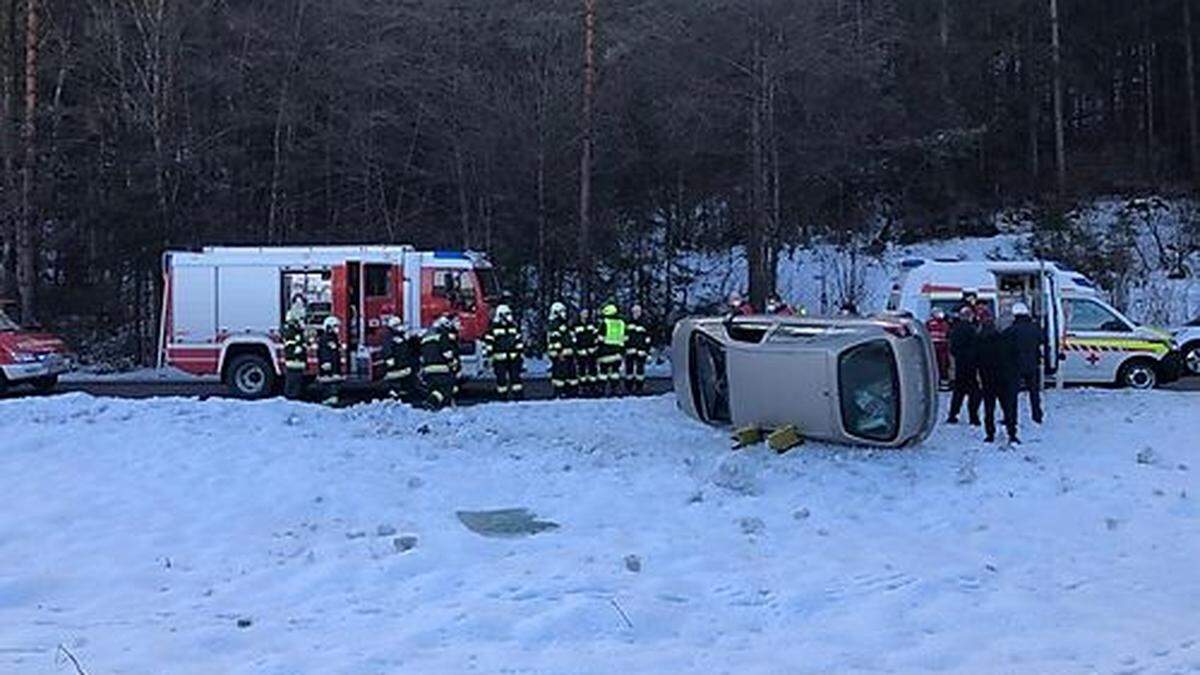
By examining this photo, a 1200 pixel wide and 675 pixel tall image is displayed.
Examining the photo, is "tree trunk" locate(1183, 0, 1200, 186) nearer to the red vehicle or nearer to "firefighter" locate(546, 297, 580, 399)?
"firefighter" locate(546, 297, 580, 399)

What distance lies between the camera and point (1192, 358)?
27125 mm

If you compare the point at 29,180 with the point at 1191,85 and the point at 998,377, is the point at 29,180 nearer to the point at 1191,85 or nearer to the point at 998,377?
the point at 998,377

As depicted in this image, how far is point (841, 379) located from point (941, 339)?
9031 millimetres

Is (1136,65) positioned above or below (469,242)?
above

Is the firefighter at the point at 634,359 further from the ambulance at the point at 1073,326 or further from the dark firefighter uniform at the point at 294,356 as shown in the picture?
the dark firefighter uniform at the point at 294,356

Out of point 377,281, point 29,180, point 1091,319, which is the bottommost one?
point 1091,319

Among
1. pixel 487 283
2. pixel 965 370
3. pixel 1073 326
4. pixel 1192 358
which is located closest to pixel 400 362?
pixel 487 283

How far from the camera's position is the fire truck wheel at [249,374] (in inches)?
924

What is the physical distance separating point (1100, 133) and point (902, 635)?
49.4 metres

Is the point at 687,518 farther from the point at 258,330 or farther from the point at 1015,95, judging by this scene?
the point at 1015,95

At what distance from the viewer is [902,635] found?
7.09m

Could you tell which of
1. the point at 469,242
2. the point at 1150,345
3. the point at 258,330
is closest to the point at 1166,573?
the point at 1150,345

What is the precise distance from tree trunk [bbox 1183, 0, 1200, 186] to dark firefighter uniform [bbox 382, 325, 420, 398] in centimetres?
3522

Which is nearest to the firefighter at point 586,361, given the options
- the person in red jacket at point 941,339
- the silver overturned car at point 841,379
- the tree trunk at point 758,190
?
the person in red jacket at point 941,339
